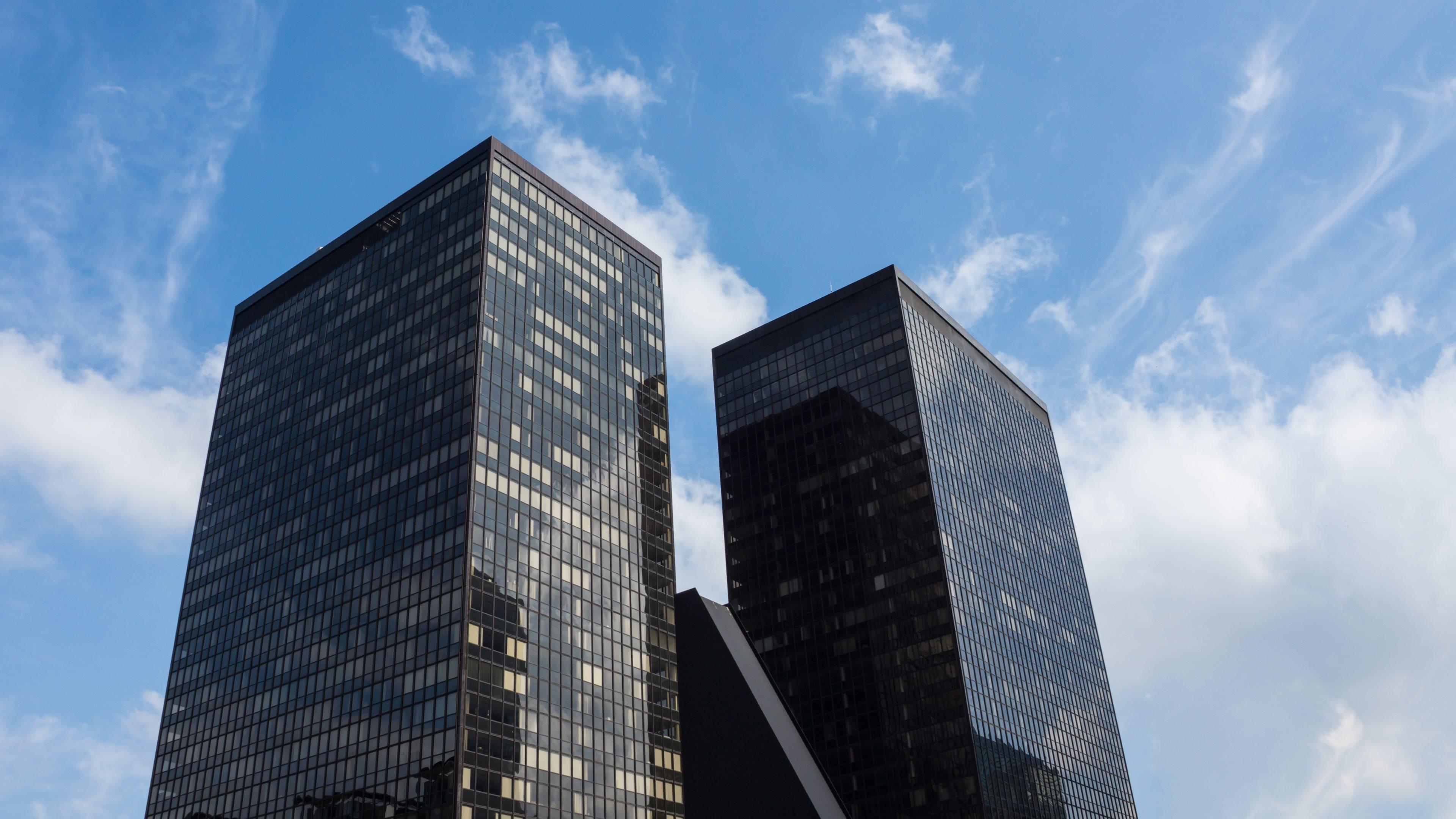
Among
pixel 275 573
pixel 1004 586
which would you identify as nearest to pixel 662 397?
pixel 275 573

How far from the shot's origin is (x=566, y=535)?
4102 inches

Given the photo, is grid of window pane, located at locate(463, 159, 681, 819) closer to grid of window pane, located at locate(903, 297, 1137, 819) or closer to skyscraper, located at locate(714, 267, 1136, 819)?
skyscraper, located at locate(714, 267, 1136, 819)

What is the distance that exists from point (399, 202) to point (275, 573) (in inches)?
1578

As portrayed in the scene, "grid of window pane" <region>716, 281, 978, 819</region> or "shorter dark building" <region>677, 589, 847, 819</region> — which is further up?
"grid of window pane" <region>716, 281, 978, 819</region>

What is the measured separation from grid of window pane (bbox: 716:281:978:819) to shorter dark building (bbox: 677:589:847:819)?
35.7 feet

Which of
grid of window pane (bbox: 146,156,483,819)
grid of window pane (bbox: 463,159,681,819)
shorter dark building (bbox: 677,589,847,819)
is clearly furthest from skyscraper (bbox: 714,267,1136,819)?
grid of window pane (bbox: 146,156,483,819)

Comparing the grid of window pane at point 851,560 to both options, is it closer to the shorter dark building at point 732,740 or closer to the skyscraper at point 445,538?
the shorter dark building at point 732,740

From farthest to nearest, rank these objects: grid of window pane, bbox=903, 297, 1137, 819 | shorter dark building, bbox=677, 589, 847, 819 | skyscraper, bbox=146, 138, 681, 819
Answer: grid of window pane, bbox=903, 297, 1137, 819
shorter dark building, bbox=677, 589, 847, 819
skyscraper, bbox=146, 138, 681, 819

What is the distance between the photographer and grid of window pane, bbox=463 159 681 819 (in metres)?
92.4

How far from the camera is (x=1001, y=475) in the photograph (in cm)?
15788

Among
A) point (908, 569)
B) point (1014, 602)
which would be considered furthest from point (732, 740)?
point (1014, 602)

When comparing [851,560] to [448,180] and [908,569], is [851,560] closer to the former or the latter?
[908,569]

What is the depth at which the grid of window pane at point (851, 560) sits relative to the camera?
126000mm

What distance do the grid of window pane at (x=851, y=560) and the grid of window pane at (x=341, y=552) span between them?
5499cm
